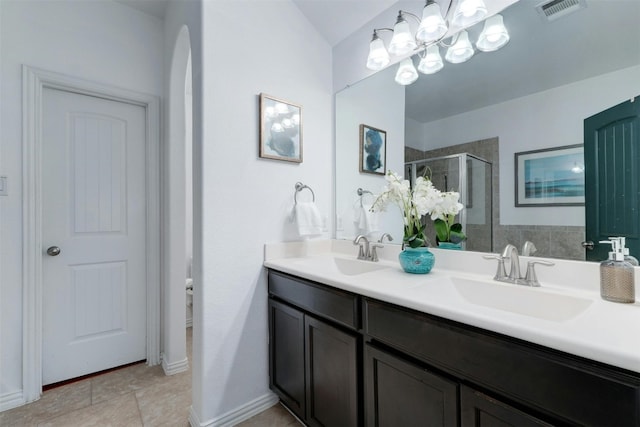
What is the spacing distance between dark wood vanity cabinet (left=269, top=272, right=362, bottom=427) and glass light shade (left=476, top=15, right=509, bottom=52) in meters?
1.25

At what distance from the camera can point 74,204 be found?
1.93m

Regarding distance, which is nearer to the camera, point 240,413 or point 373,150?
point 240,413

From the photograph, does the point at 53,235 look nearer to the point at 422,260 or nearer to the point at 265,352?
the point at 265,352

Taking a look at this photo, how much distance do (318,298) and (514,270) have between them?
80cm

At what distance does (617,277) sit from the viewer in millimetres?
871

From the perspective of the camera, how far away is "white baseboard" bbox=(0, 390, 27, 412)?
162 centimetres

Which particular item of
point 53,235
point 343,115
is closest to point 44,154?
point 53,235

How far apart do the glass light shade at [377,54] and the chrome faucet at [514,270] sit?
3.89 ft

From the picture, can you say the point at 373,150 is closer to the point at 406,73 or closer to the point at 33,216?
the point at 406,73

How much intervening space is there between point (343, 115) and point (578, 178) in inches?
52.3

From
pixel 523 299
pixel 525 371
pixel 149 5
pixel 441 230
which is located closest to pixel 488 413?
pixel 525 371

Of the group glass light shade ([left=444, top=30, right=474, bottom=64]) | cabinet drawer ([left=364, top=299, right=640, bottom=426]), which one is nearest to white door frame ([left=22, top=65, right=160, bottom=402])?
cabinet drawer ([left=364, top=299, right=640, bottom=426])

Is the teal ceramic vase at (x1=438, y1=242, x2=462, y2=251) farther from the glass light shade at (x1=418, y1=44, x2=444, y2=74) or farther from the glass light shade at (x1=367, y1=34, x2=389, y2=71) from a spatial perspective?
the glass light shade at (x1=367, y1=34, x2=389, y2=71)

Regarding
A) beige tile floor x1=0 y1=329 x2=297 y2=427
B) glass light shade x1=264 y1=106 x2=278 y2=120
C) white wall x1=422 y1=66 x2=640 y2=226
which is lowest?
beige tile floor x1=0 y1=329 x2=297 y2=427
